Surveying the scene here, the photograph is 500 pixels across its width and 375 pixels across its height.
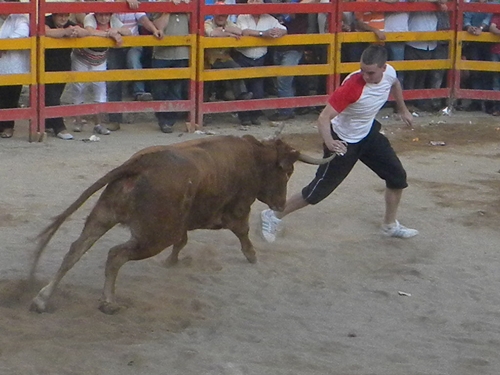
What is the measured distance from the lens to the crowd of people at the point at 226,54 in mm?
10828

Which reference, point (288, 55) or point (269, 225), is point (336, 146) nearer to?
point (269, 225)

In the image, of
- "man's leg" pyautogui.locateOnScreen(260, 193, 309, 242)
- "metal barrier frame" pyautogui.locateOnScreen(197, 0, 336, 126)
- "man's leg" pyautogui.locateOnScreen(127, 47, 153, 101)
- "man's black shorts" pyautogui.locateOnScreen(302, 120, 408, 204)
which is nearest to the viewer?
"man's black shorts" pyautogui.locateOnScreen(302, 120, 408, 204)

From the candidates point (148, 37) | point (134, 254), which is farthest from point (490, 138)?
point (134, 254)

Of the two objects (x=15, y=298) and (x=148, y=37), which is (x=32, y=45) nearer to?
(x=148, y=37)

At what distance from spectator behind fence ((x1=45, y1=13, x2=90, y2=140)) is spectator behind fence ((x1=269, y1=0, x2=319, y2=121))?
2671 mm

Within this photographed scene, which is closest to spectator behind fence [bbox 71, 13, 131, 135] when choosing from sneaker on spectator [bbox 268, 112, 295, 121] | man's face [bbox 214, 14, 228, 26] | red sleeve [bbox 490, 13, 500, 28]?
man's face [bbox 214, 14, 228, 26]

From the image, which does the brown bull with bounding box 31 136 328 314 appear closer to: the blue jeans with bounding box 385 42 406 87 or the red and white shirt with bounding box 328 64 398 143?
the red and white shirt with bounding box 328 64 398 143

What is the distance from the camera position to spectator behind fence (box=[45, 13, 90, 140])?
10562mm

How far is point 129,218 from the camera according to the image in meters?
5.75

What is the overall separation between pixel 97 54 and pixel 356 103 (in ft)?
15.2

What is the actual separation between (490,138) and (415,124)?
1.08 metres

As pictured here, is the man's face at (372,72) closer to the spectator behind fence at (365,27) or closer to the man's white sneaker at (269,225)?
the man's white sneaker at (269,225)

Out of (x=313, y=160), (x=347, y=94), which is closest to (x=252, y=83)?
(x=347, y=94)

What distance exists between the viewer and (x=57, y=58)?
35.6ft
